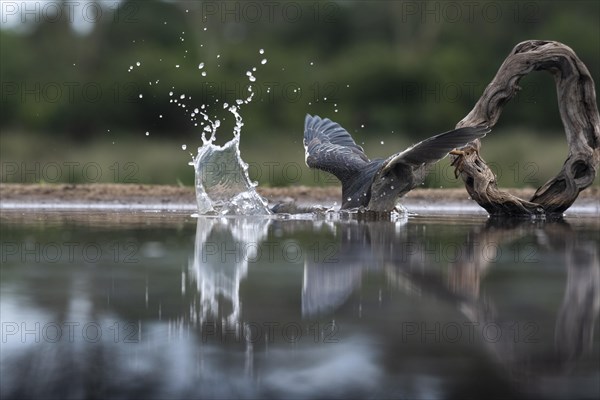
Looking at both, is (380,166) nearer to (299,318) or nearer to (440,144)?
(440,144)

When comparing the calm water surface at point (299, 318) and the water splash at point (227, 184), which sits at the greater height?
the water splash at point (227, 184)

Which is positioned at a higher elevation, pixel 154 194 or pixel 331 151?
pixel 331 151

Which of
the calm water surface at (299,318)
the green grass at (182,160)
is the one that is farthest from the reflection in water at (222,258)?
the green grass at (182,160)

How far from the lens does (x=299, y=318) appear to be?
209 inches

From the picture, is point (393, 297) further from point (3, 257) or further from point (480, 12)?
point (480, 12)

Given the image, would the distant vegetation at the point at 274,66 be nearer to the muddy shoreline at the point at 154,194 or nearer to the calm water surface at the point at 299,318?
the muddy shoreline at the point at 154,194

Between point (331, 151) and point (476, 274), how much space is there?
231 inches

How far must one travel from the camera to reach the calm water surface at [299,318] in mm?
4141

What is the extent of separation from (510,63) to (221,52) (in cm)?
2131

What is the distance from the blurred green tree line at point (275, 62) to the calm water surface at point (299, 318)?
1881 cm

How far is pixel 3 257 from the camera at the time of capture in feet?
25.9

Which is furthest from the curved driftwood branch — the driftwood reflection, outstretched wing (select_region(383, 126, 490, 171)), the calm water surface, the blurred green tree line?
the blurred green tree line

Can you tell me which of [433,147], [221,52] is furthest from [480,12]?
[433,147]

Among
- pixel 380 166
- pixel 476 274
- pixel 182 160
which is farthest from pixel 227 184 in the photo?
pixel 182 160
